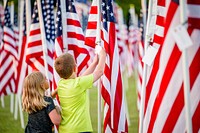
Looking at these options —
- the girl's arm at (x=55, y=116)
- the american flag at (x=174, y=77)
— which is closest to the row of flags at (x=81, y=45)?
the girl's arm at (x=55, y=116)

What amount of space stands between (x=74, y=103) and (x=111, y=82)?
5.22 ft

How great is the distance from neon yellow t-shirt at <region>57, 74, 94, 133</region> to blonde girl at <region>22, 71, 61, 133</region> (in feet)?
0.53

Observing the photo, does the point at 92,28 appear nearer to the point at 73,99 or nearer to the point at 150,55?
the point at 150,55

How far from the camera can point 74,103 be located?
6.00 metres

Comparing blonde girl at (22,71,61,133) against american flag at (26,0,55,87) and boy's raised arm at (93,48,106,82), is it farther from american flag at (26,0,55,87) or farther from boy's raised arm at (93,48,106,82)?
american flag at (26,0,55,87)

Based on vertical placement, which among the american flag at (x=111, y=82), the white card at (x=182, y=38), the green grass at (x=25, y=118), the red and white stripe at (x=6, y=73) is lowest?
the green grass at (x=25, y=118)

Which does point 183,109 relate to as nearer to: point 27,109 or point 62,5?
point 27,109

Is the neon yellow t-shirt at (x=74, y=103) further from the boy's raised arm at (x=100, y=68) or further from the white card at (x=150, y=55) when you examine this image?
the white card at (x=150, y=55)

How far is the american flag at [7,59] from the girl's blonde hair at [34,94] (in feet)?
25.3

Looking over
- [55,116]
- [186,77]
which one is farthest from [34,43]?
[186,77]

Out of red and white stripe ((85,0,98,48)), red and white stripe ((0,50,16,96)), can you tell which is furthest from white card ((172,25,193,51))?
red and white stripe ((0,50,16,96))

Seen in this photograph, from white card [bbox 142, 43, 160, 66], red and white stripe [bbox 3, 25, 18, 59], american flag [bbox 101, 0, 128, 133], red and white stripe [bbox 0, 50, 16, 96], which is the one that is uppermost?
white card [bbox 142, 43, 160, 66]

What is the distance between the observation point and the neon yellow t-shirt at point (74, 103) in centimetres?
A: 596

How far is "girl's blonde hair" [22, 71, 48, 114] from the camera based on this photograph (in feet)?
19.2
